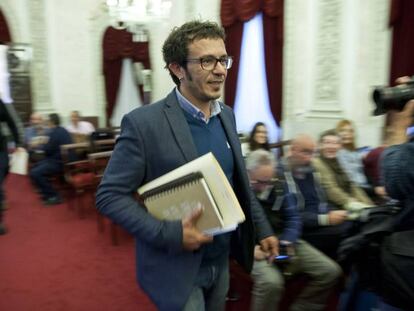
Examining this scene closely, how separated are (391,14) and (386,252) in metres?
3.74

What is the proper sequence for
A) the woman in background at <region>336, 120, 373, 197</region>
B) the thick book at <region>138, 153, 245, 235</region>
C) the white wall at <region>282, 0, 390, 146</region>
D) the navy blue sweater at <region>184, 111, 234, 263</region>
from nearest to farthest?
the thick book at <region>138, 153, 245, 235</region> < the navy blue sweater at <region>184, 111, 234, 263</region> < the woman in background at <region>336, 120, 373, 197</region> < the white wall at <region>282, 0, 390, 146</region>

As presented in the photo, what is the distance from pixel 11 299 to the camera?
2732 millimetres

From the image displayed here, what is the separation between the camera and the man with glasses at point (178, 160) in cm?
118

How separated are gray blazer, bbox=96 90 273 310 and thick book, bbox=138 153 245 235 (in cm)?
5

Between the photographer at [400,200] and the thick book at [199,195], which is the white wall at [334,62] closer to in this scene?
the photographer at [400,200]

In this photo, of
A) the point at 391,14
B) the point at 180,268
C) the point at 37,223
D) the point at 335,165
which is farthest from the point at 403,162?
the point at 37,223

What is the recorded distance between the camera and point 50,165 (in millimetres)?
5191

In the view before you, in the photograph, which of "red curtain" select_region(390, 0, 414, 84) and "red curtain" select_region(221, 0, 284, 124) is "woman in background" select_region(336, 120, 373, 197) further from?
"red curtain" select_region(221, 0, 284, 124)

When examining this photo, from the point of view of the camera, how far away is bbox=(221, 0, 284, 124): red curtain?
5699mm

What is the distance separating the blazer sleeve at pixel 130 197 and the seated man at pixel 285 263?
116cm

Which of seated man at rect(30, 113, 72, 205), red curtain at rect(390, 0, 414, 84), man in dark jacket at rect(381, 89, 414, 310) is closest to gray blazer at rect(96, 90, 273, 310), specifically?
man in dark jacket at rect(381, 89, 414, 310)

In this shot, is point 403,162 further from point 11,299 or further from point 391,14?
point 391,14

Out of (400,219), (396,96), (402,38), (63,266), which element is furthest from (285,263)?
(402,38)

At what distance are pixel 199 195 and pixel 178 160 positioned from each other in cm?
17
